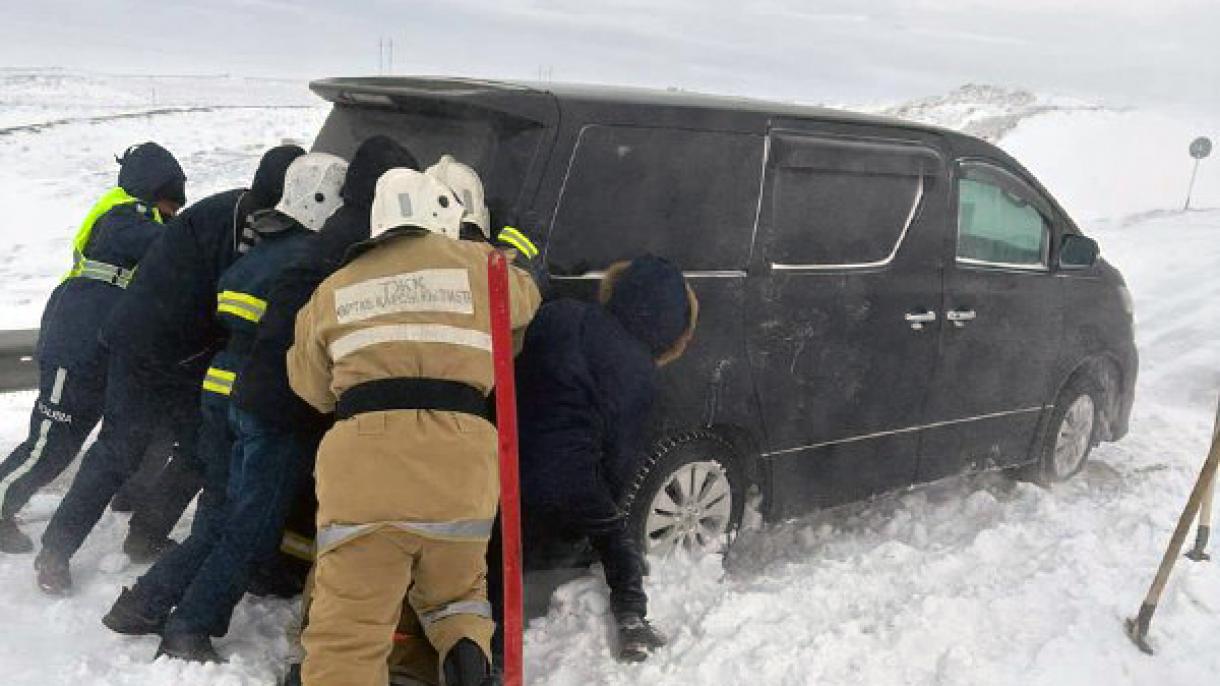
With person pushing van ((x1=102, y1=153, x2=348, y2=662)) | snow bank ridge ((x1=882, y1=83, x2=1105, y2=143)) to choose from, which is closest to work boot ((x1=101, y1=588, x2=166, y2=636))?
person pushing van ((x1=102, y1=153, x2=348, y2=662))

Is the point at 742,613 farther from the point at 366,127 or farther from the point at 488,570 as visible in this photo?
the point at 366,127

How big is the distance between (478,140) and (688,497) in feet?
5.29

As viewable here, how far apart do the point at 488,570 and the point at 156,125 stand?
22.0 metres

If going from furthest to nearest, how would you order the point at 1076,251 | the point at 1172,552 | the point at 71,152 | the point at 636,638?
1. the point at 71,152
2. the point at 1076,251
3. the point at 1172,552
4. the point at 636,638

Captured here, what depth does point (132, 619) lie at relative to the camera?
353 cm

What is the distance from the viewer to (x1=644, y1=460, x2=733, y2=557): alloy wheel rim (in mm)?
4008

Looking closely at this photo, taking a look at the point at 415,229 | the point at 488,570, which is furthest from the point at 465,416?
the point at 488,570

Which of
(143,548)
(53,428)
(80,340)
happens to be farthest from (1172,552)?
(53,428)

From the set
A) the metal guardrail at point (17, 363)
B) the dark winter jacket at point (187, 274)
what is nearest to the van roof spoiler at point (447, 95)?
the dark winter jacket at point (187, 274)

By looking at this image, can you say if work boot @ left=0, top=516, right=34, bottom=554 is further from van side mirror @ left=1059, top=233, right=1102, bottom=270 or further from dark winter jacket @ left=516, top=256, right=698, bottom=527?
van side mirror @ left=1059, top=233, right=1102, bottom=270

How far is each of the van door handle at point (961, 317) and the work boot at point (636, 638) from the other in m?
2.27

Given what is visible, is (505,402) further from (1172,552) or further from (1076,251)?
(1076,251)

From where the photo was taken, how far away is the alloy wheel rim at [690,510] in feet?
13.1

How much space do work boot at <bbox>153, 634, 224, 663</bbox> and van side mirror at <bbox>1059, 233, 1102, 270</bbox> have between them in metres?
4.53
